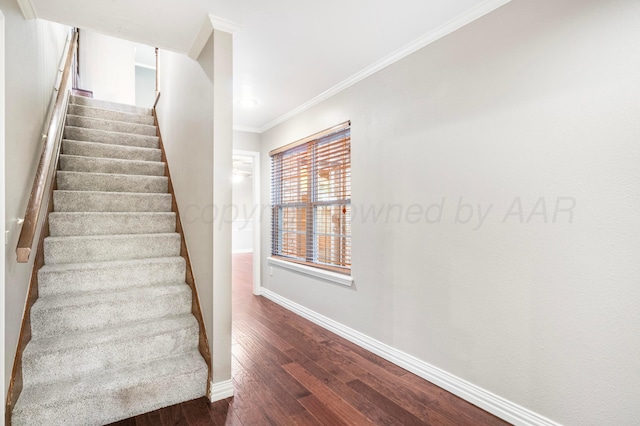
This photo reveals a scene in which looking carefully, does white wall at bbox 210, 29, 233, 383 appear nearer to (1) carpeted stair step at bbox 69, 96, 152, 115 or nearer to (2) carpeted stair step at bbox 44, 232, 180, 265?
(2) carpeted stair step at bbox 44, 232, 180, 265

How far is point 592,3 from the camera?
149cm

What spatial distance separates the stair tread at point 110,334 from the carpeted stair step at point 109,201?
125cm

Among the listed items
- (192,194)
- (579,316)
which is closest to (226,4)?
(192,194)

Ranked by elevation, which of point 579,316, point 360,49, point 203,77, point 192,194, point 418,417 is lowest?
point 418,417

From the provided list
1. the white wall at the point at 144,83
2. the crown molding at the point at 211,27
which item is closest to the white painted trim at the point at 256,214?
the crown molding at the point at 211,27

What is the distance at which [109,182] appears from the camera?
3.12m

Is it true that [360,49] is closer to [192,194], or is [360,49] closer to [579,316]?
[192,194]

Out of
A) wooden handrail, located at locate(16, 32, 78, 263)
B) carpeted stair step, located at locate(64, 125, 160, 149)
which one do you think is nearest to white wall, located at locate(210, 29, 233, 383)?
wooden handrail, located at locate(16, 32, 78, 263)

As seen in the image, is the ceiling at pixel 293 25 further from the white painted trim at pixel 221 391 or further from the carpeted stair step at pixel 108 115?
the white painted trim at pixel 221 391

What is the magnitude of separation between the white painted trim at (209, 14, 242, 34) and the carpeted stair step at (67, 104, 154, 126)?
2640 millimetres

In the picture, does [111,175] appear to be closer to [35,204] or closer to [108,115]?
[108,115]

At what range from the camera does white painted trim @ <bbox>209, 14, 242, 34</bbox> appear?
2008mm

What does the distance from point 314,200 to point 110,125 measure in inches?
104

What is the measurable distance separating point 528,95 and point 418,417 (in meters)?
1.96
